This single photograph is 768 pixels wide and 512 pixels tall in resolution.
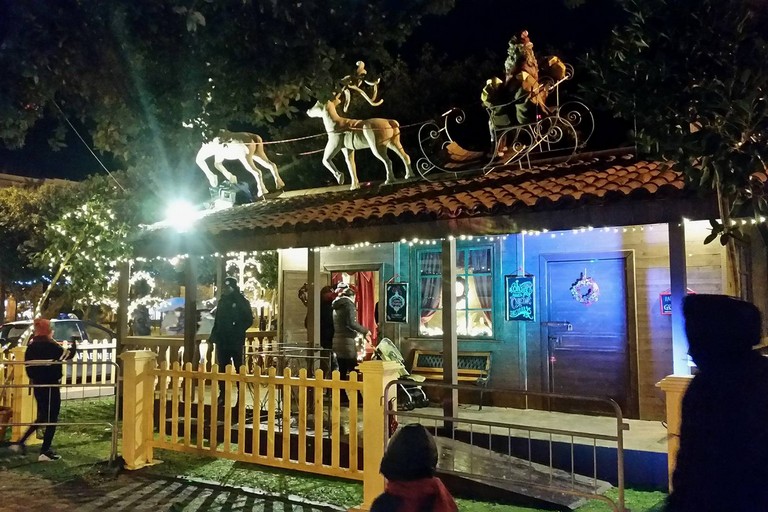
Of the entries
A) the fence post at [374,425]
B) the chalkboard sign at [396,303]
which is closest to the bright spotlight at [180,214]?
the chalkboard sign at [396,303]

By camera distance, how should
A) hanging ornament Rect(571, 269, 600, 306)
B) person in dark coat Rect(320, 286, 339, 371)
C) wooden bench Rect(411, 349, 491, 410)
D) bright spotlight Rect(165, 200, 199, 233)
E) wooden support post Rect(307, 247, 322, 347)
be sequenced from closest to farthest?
hanging ornament Rect(571, 269, 600, 306), wooden bench Rect(411, 349, 491, 410), wooden support post Rect(307, 247, 322, 347), bright spotlight Rect(165, 200, 199, 233), person in dark coat Rect(320, 286, 339, 371)

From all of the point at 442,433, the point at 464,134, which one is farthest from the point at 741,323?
the point at 464,134

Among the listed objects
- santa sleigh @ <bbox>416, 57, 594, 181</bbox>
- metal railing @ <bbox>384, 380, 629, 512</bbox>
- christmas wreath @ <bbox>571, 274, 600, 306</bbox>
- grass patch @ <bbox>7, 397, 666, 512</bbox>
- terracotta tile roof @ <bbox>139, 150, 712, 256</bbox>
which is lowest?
grass patch @ <bbox>7, 397, 666, 512</bbox>

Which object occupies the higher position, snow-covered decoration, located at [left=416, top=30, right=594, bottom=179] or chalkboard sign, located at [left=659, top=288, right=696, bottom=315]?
snow-covered decoration, located at [left=416, top=30, right=594, bottom=179]

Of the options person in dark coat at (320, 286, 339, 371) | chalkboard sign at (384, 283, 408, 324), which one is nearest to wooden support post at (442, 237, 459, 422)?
chalkboard sign at (384, 283, 408, 324)

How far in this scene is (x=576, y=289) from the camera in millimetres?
9414

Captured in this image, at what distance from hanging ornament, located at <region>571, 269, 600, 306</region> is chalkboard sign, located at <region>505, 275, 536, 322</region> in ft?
2.07

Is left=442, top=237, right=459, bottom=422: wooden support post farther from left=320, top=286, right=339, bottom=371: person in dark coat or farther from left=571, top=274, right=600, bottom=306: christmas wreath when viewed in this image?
left=320, top=286, right=339, bottom=371: person in dark coat

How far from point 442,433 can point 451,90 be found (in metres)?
14.0

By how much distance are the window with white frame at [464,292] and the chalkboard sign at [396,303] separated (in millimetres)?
275

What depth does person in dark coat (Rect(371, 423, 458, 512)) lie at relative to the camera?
2.85m

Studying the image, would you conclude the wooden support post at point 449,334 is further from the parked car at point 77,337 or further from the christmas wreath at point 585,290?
the parked car at point 77,337

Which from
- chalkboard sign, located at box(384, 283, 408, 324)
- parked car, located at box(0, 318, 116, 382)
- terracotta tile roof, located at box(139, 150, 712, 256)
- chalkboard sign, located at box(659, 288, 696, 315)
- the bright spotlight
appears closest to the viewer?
terracotta tile roof, located at box(139, 150, 712, 256)

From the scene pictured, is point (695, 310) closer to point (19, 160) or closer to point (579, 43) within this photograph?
point (579, 43)
